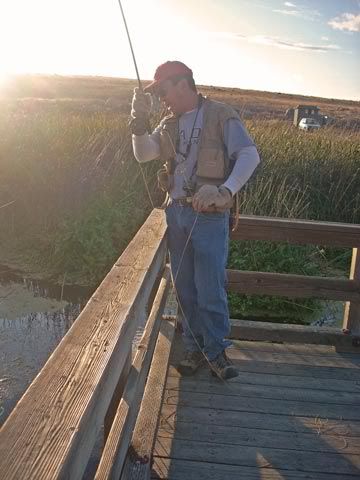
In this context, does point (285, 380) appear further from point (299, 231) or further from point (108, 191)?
point (108, 191)

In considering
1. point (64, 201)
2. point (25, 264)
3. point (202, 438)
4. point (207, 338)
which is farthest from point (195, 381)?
point (64, 201)

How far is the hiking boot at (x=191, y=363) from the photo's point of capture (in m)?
3.26

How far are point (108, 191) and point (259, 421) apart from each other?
614 cm

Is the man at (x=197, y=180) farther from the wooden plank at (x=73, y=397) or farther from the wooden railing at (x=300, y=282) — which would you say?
the wooden plank at (x=73, y=397)

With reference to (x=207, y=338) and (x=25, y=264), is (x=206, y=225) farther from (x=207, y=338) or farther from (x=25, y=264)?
(x=25, y=264)

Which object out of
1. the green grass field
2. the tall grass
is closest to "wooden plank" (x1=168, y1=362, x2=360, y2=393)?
the green grass field

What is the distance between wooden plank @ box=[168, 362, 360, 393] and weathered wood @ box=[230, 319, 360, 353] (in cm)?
41

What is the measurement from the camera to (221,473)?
2432mm


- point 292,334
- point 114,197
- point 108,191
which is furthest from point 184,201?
point 108,191

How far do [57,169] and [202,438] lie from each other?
6.95m

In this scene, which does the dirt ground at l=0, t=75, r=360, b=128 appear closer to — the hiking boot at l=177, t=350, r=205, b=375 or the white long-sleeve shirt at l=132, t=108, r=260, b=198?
the white long-sleeve shirt at l=132, t=108, r=260, b=198

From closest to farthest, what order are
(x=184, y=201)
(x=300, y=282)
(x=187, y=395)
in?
1. (x=184, y=201)
2. (x=187, y=395)
3. (x=300, y=282)

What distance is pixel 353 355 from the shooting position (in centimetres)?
375

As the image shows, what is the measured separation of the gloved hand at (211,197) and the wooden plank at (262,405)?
3.84ft
